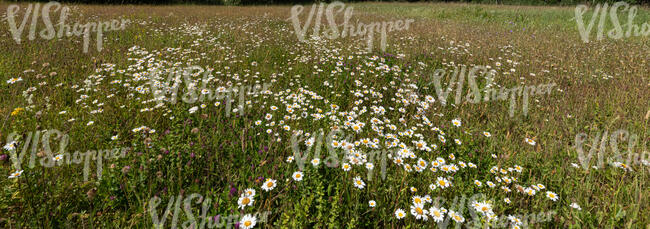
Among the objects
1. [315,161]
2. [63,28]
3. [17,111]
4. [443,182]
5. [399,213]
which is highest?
[63,28]

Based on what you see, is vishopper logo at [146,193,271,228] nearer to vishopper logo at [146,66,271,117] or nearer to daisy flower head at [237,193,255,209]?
daisy flower head at [237,193,255,209]

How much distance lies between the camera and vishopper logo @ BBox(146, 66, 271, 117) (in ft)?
10.1

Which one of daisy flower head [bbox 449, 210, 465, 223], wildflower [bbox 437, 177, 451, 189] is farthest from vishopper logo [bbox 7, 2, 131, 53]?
daisy flower head [bbox 449, 210, 465, 223]

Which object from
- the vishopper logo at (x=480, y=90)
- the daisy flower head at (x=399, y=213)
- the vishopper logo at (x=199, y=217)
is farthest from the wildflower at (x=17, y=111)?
the vishopper logo at (x=480, y=90)

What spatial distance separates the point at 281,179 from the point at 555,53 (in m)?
7.54

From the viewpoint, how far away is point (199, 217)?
5.44 ft

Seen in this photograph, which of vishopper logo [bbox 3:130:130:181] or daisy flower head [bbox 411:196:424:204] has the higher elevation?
vishopper logo [bbox 3:130:130:181]

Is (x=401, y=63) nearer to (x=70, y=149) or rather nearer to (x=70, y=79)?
(x=70, y=149)

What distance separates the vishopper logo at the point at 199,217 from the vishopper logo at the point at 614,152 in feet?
8.98

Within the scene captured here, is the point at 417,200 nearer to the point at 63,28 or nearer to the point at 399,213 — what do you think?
the point at 399,213

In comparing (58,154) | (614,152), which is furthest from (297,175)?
(614,152)

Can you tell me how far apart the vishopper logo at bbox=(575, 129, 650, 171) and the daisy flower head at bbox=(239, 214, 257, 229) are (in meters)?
2.72

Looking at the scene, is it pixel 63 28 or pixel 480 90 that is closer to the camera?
pixel 480 90

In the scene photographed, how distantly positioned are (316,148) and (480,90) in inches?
130
